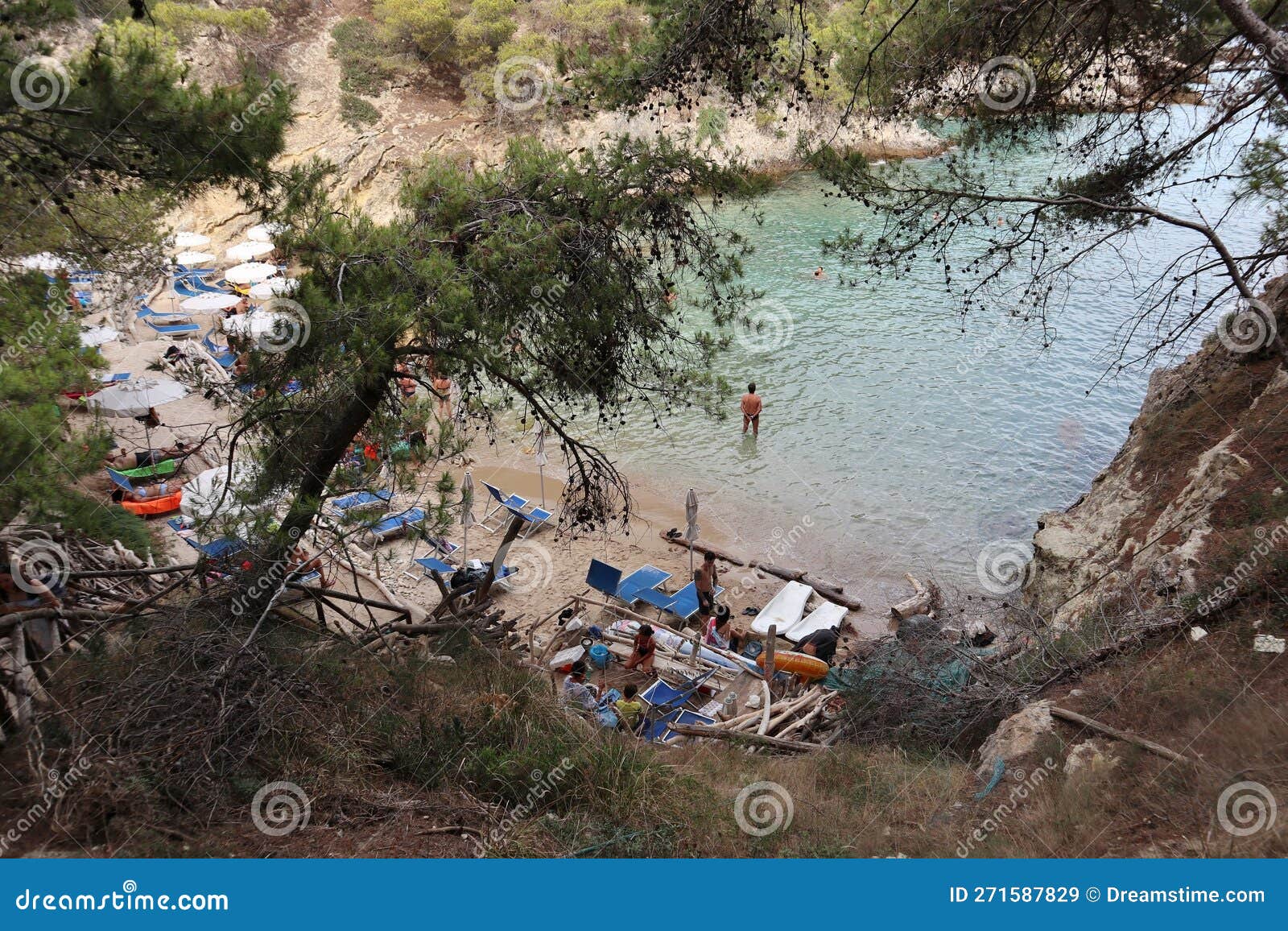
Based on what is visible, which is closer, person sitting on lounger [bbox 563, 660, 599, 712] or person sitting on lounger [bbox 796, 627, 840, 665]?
person sitting on lounger [bbox 563, 660, 599, 712]

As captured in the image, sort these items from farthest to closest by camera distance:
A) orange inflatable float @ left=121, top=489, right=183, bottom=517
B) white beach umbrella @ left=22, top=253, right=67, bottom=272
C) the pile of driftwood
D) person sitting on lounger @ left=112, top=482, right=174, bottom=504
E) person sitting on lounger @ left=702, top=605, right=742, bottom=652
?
person sitting on lounger @ left=112, top=482, right=174, bottom=504 → orange inflatable float @ left=121, top=489, right=183, bottom=517 → person sitting on lounger @ left=702, top=605, right=742, bottom=652 → white beach umbrella @ left=22, top=253, right=67, bottom=272 → the pile of driftwood

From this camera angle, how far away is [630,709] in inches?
379

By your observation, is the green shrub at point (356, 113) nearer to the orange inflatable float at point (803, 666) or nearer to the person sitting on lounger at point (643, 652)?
the person sitting on lounger at point (643, 652)

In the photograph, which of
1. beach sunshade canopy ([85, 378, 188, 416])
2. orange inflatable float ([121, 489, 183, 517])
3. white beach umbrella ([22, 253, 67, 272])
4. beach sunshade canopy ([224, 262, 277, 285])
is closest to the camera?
white beach umbrella ([22, 253, 67, 272])

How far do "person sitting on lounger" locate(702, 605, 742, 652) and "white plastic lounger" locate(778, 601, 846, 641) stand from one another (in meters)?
0.78

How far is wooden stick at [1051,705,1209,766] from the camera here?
5.45 m

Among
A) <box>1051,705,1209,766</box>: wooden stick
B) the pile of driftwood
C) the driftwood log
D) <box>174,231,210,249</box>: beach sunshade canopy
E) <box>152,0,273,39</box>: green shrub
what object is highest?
<box>152,0,273,39</box>: green shrub

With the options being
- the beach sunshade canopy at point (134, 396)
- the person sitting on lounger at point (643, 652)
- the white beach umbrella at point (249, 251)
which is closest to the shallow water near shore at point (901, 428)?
the person sitting on lounger at point (643, 652)

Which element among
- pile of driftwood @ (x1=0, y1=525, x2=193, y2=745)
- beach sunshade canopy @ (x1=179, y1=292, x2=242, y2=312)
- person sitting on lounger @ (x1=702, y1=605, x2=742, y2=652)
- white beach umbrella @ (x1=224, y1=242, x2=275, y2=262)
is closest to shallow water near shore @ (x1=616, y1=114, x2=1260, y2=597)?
person sitting on lounger @ (x1=702, y1=605, x2=742, y2=652)

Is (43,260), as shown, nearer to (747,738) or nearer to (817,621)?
(747,738)

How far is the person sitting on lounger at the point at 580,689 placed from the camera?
9565mm

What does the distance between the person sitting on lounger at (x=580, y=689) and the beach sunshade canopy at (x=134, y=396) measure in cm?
891

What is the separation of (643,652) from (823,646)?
2.43m

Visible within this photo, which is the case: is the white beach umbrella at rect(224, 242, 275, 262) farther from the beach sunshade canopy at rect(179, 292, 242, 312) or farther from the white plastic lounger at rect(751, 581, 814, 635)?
the white plastic lounger at rect(751, 581, 814, 635)
